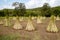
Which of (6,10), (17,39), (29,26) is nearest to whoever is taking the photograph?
(17,39)

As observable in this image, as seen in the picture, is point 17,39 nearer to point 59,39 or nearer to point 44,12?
point 59,39

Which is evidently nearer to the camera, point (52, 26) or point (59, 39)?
point (59, 39)

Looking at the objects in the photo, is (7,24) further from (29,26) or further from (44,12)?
(44,12)

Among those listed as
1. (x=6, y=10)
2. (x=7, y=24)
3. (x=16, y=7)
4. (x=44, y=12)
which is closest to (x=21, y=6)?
(x=16, y=7)

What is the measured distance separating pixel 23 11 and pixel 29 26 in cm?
3146

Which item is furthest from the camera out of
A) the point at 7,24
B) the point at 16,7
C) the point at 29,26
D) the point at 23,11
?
the point at 16,7

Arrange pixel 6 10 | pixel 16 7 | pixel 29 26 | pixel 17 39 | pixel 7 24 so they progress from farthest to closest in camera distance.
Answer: pixel 16 7
pixel 6 10
pixel 7 24
pixel 29 26
pixel 17 39

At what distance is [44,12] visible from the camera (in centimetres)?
4419

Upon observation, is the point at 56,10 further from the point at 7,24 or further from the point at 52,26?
the point at 52,26

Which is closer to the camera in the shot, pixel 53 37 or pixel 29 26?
pixel 53 37

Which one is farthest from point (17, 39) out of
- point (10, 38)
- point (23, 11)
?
point (23, 11)

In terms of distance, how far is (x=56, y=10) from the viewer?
42469 mm

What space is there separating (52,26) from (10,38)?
3585 millimetres

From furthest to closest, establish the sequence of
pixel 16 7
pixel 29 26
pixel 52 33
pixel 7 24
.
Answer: pixel 16 7 → pixel 7 24 → pixel 29 26 → pixel 52 33
